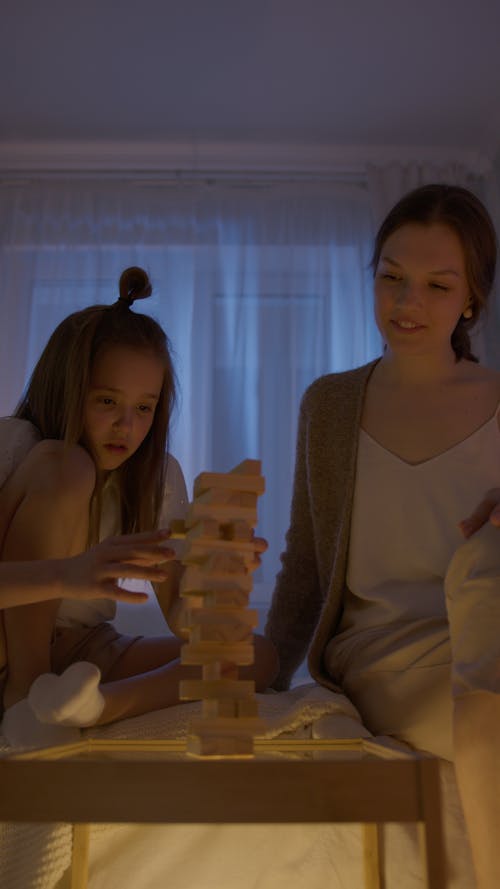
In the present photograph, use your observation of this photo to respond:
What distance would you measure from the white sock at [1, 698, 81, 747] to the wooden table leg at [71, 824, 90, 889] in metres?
0.10

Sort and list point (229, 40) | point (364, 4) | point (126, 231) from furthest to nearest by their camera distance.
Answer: point (126, 231)
point (229, 40)
point (364, 4)

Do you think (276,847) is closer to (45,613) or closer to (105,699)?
(105,699)

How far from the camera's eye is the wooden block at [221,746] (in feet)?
2.41

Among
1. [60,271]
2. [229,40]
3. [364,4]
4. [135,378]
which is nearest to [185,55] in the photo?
[229,40]

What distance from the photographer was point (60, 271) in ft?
11.3

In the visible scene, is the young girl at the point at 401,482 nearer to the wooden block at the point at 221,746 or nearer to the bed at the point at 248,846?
the bed at the point at 248,846

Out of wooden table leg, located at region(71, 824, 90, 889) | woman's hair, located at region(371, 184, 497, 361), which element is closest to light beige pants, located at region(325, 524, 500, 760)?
wooden table leg, located at region(71, 824, 90, 889)

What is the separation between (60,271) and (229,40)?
Result: 110cm

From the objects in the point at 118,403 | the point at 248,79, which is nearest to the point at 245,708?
the point at 118,403

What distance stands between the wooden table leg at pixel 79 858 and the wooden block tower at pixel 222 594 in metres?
0.34

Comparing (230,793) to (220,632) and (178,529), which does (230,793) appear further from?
(178,529)

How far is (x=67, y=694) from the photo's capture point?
1006mm

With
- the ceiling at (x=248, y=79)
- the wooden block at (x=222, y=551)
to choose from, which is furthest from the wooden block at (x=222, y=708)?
the ceiling at (x=248, y=79)

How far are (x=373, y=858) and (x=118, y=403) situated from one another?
33.3 inches
